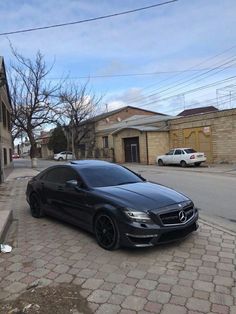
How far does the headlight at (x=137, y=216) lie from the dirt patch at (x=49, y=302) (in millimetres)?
1439

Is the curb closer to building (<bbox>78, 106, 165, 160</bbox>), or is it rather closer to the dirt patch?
the dirt patch

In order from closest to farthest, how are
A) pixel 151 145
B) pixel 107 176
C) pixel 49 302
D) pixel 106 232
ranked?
pixel 49 302, pixel 106 232, pixel 107 176, pixel 151 145

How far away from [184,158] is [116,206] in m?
26.9

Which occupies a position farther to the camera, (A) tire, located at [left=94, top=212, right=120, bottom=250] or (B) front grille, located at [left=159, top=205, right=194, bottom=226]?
(A) tire, located at [left=94, top=212, right=120, bottom=250]

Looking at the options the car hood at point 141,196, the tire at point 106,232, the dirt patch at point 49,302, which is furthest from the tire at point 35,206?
the dirt patch at point 49,302

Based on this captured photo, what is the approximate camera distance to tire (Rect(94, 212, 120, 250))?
5.95 meters

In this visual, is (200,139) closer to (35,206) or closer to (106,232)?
(35,206)

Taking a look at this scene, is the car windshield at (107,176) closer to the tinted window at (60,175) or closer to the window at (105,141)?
the tinted window at (60,175)

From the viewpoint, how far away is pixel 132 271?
16.9 feet

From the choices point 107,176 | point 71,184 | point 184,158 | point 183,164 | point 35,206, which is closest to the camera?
point 71,184

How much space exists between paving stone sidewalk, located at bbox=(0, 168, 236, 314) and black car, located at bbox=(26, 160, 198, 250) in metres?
0.27

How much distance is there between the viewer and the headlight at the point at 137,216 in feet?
18.7

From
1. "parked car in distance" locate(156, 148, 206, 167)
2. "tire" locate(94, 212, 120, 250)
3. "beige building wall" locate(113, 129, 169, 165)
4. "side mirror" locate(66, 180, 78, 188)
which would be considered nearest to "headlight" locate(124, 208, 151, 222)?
"tire" locate(94, 212, 120, 250)

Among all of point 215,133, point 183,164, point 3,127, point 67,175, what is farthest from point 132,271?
point 215,133
